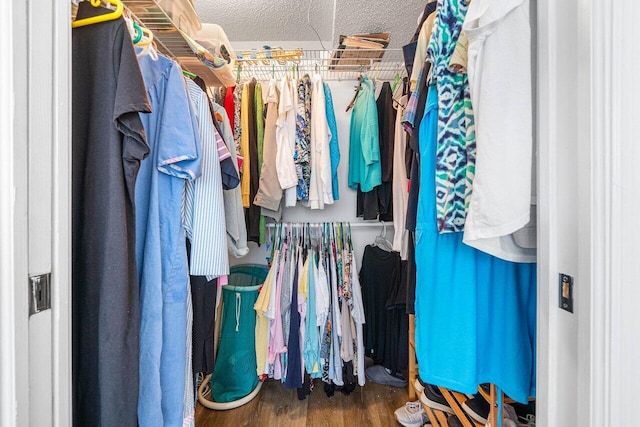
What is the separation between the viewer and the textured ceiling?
1.45 metres

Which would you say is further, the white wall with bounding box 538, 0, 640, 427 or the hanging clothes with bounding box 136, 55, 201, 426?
the hanging clothes with bounding box 136, 55, 201, 426

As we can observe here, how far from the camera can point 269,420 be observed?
5.13 ft

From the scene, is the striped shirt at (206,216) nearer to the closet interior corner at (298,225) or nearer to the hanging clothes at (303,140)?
the closet interior corner at (298,225)

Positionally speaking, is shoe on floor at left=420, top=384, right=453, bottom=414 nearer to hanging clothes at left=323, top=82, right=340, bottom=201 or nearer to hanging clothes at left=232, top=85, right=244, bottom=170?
hanging clothes at left=323, top=82, right=340, bottom=201

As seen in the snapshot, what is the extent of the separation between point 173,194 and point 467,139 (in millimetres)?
782

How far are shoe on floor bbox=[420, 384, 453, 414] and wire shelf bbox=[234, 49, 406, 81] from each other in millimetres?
1793

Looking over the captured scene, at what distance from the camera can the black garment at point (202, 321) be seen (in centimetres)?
97

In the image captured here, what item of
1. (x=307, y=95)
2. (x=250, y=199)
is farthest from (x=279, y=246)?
(x=307, y=95)

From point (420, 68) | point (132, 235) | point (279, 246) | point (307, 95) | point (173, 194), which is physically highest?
point (307, 95)

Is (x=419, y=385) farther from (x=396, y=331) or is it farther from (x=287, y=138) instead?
(x=287, y=138)

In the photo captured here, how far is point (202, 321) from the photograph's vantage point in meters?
0.99

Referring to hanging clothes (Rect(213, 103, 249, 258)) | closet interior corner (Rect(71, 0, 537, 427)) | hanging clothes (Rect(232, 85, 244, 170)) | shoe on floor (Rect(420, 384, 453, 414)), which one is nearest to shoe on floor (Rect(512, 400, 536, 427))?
closet interior corner (Rect(71, 0, 537, 427))

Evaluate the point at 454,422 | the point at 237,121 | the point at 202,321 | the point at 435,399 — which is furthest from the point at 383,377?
the point at 237,121
